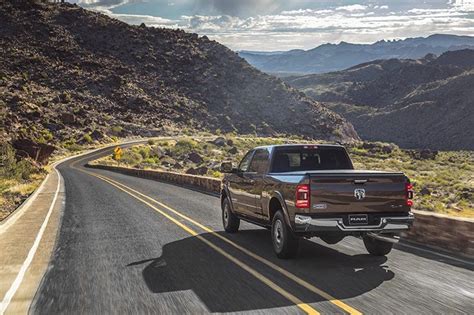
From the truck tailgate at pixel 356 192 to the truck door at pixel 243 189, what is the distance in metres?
2.37

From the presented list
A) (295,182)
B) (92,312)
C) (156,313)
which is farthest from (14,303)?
(295,182)

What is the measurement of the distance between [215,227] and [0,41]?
11907cm

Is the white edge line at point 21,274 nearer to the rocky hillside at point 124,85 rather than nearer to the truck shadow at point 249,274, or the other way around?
the truck shadow at point 249,274

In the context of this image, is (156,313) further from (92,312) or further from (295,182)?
(295,182)

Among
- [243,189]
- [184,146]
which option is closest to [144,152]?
[184,146]

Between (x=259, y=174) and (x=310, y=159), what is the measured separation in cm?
103

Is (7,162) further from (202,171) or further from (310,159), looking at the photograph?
(310,159)

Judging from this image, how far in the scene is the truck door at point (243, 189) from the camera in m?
10.1

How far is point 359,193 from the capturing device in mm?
7816

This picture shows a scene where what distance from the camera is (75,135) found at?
306 feet

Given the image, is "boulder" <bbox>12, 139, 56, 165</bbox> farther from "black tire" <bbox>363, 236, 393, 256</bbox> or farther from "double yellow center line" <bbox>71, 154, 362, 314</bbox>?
"black tire" <bbox>363, 236, 393, 256</bbox>

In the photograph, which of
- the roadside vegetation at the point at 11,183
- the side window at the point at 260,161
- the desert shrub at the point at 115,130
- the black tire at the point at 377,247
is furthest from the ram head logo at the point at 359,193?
the desert shrub at the point at 115,130

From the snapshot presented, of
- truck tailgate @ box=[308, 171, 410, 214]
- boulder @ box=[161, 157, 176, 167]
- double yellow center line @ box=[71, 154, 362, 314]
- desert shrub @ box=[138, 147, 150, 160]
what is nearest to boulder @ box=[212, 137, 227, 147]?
desert shrub @ box=[138, 147, 150, 160]

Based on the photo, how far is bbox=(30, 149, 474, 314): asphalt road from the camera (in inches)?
234
